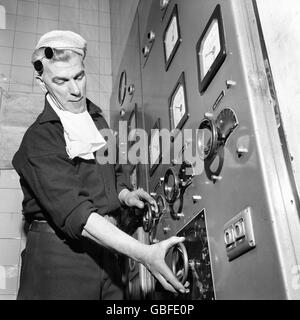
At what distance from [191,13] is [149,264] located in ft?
2.94

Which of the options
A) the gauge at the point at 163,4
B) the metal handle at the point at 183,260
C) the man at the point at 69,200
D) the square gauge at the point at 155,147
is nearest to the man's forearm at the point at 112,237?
the man at the point at 69,200

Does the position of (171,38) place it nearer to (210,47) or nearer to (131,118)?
(210,47)

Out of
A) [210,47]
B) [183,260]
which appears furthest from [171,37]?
[183,260]

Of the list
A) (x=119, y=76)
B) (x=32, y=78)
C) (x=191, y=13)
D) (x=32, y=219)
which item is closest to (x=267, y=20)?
(x=191, y=13)

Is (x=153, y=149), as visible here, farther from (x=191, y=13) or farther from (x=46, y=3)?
(x=46, y=3)

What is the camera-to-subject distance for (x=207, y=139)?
44.0 inches

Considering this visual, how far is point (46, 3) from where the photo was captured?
3.11 meters

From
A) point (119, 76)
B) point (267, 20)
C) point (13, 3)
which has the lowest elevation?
point (267, 20)

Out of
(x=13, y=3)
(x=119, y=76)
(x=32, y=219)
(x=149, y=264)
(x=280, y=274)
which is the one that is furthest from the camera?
(x=13, y=3)

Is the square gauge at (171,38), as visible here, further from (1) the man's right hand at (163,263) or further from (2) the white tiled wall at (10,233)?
(2) the white tiled wall at (10,233)

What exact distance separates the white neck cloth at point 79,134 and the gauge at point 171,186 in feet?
1.21

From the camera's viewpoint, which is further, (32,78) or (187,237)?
(32,78)

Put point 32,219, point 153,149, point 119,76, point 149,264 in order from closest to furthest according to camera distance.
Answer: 1. point 149,264
2. point 32,219
3. point 153,149
4. point 119,76
